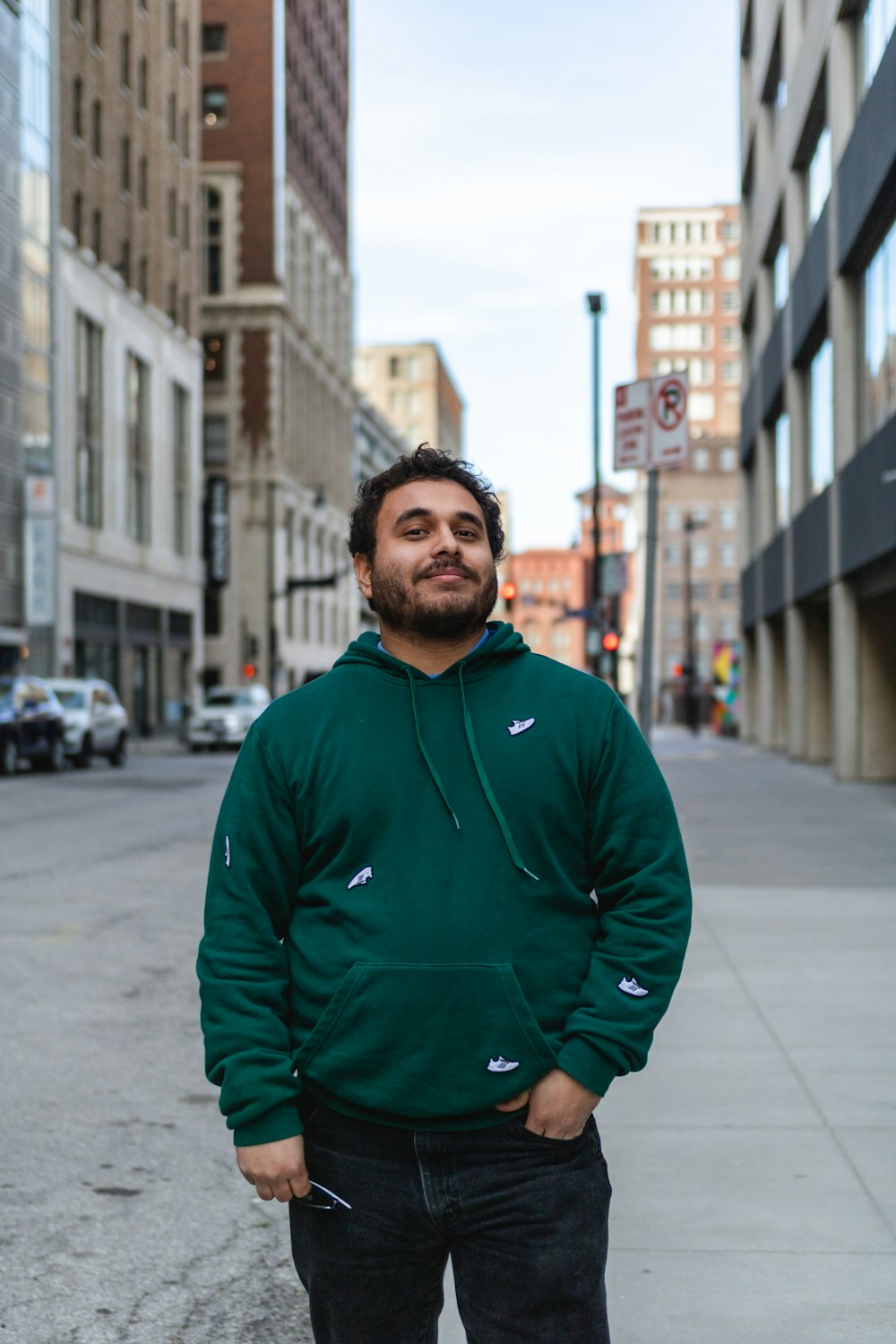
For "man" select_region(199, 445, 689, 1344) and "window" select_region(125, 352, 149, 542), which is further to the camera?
"window" select_region(125, 352, 149, 542)

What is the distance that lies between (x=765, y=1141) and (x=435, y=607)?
10.7 feet

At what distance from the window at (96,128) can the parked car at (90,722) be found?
22.7m

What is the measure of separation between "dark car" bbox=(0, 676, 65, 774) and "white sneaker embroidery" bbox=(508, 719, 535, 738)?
23957 millimetres

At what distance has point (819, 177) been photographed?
27156 millimetres

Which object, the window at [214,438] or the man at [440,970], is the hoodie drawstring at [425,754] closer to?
the man at [440,970]

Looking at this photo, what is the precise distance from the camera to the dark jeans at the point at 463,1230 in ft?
7.66

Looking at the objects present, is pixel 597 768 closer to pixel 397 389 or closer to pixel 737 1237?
pixel 737 1237

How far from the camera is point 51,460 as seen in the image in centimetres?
4284

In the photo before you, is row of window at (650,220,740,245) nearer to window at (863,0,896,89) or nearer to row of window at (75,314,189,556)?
row of window at (75,314,189,556)

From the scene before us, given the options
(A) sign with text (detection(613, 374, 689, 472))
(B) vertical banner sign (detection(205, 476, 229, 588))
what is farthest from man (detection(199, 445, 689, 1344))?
(B) vertical banner sign (detection(205, 476, 229, 588))

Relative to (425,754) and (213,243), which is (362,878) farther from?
(213,243)

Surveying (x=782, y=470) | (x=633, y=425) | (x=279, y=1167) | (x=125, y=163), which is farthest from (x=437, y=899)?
(x=125, y=163)

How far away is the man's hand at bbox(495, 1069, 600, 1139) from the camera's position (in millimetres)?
2314

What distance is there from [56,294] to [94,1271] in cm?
4263
